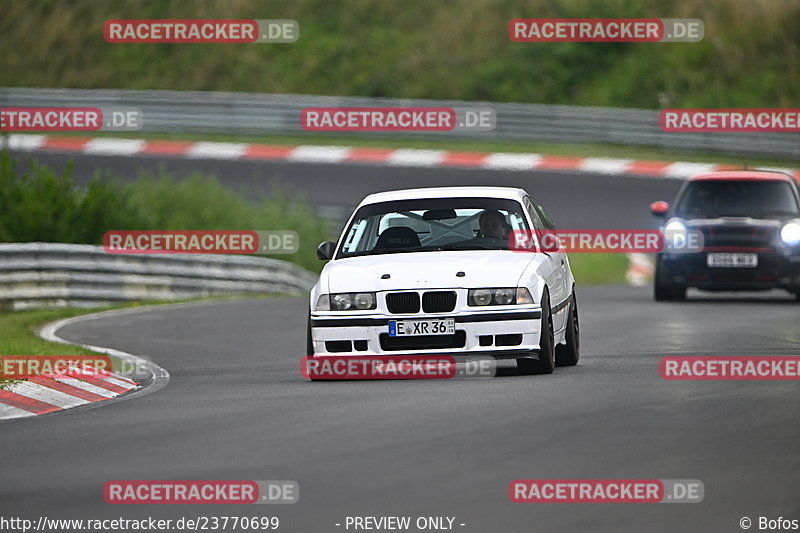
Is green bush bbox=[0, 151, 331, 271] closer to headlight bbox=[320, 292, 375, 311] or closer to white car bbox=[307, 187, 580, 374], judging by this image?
white car bbox=[307, 187, 580, 374]

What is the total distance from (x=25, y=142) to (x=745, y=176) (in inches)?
804

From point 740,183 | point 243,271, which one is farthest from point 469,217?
point 243,271

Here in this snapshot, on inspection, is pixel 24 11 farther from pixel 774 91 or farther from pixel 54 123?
pixel 774 91

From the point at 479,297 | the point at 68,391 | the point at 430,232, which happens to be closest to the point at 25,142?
the point at 430,232

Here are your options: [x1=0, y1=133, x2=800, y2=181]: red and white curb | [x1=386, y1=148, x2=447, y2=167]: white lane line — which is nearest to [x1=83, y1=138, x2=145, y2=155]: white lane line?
[x1=0, y1=133, x2=800, y2=181]: red and white curb

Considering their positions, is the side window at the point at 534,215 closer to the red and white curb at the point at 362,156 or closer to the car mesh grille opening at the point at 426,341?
the car mesh grille opening at the point at 426,341

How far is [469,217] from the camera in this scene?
14.5m

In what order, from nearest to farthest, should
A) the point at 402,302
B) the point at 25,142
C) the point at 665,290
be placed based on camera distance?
1. the point at 402,302
2. the point at 665,290
3. the point at 25,142

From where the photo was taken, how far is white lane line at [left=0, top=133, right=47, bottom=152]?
37750mm

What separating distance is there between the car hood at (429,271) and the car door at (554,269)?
0.30 m

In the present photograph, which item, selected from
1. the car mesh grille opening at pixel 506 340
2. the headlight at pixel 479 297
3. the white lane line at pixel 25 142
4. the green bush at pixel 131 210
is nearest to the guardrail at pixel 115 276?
the green bush at pixel 131 210

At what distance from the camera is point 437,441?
9.17 m

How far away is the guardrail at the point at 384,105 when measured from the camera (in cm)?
3747

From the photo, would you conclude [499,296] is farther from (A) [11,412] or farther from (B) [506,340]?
(A) [11,412]
